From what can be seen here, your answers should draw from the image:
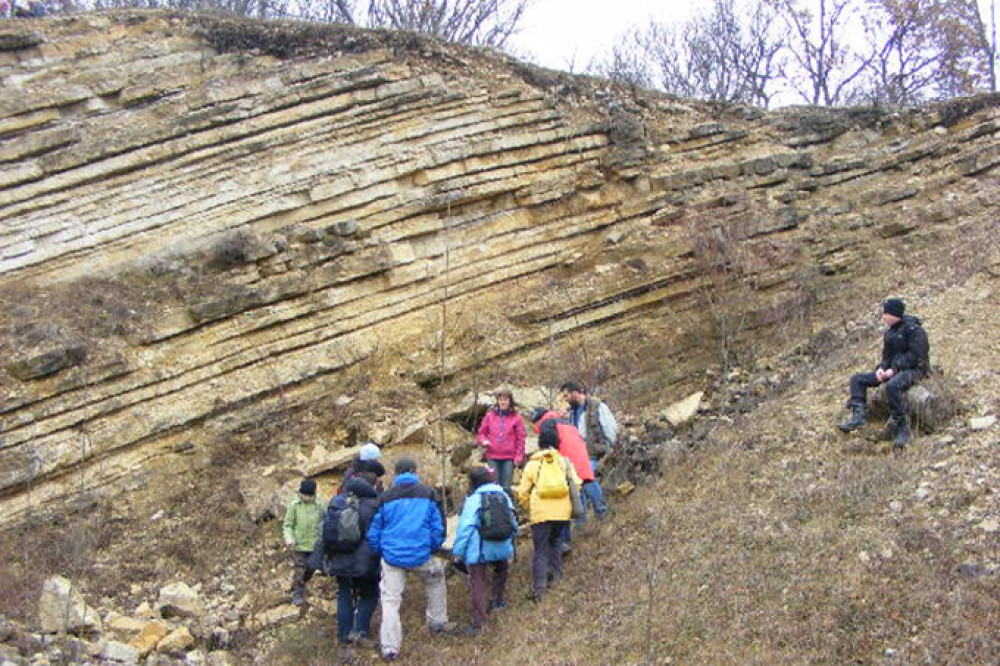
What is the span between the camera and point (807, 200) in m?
13.9

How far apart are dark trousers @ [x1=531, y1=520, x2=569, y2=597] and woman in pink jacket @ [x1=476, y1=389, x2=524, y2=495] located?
111 cm

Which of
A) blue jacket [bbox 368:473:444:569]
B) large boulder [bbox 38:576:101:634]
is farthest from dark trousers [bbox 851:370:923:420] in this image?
large boulder [bbox 38:576:101:634]

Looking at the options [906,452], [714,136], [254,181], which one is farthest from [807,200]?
[254,181]

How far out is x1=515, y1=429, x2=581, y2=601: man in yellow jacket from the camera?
24.8 feet

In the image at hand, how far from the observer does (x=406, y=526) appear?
24.0ft

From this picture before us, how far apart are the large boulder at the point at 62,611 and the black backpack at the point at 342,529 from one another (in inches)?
78.0

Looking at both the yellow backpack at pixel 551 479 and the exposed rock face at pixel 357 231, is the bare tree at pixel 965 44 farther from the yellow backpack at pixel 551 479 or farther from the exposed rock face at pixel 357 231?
the yellow backpack at pixel 551 479

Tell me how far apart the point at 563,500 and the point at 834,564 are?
203 cm

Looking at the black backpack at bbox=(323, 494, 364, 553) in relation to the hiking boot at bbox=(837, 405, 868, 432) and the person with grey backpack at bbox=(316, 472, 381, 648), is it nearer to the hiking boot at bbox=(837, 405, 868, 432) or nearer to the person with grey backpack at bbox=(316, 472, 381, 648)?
the person with grey backpack at bbox=(316, 472, 381, 648)

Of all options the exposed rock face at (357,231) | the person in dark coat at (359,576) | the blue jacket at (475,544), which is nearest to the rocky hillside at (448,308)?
the exposed rock face at (357,231)

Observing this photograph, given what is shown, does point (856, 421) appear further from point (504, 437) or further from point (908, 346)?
point (504, 437)

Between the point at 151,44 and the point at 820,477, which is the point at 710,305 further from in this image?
the point at 151,44

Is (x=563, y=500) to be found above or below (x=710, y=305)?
below

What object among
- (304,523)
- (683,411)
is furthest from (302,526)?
(683,411)
